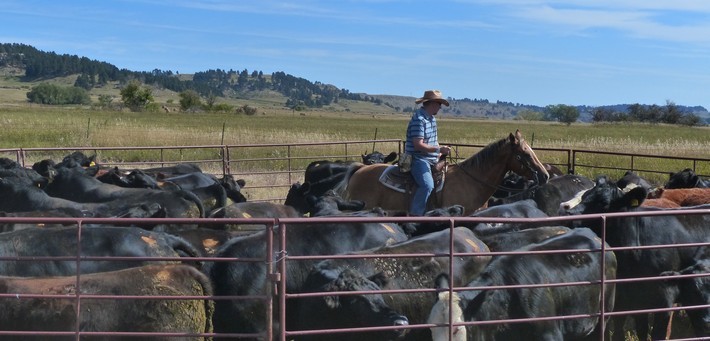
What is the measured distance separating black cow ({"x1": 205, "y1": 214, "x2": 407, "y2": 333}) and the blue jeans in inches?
117

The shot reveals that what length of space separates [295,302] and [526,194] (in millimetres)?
6053

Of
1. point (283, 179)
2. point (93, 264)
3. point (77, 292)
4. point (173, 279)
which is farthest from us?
point (283, 179)

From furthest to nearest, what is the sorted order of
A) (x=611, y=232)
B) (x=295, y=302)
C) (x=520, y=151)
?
(x=520, y=151)
(x=611, y=232)
(x=295, y=302)

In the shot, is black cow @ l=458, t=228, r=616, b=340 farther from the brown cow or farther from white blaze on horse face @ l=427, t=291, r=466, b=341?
the brown cow

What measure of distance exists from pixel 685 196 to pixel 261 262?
672 centimetres

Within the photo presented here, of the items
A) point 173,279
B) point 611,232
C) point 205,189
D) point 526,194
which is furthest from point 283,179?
point 173,279

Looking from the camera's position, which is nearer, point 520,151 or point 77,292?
point 77,292

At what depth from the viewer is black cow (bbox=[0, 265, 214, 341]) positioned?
579cm

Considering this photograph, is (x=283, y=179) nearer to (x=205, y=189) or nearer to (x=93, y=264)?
(x=205, y=189)

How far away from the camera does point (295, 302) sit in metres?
6.48

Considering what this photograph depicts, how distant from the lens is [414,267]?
22.4ft

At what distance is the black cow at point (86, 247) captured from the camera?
22.6 ft

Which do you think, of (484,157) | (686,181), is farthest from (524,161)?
(686,181)

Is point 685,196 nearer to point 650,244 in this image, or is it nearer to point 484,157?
point 484,157
